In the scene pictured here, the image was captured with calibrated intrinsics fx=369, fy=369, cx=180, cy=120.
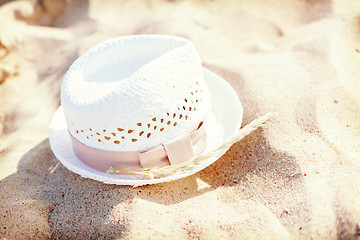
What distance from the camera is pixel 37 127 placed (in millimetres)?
2912

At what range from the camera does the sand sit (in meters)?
1.94

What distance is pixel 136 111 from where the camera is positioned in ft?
6.32

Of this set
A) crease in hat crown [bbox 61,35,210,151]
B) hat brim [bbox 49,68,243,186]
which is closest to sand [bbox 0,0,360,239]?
hat brim [bbox 49,68,243,186]

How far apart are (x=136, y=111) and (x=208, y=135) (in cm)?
62

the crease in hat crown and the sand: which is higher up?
the crease in hat crown

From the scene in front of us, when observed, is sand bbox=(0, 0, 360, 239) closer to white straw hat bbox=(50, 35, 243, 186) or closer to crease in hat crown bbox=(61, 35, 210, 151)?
white straw hat bbox=(50, 35, 243, 186)

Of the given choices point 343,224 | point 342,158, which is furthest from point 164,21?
point 343,224

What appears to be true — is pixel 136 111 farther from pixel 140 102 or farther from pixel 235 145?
pixel 235 145

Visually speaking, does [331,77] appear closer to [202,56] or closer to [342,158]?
[342,158]

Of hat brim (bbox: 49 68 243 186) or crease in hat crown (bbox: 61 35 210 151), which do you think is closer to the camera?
crease in hat crown (bbox: 61 35 210 151)

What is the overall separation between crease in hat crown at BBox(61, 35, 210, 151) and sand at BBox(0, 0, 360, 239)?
34 cm

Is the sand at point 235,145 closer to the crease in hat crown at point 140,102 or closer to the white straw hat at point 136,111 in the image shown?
the white straw hat at point 136,111

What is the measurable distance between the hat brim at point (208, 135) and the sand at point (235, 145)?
0.12 metres

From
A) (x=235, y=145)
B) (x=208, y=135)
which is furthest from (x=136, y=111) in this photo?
(x=235, y=145)
